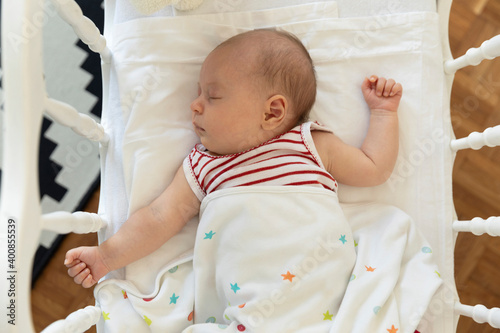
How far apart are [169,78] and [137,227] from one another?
0.32 m

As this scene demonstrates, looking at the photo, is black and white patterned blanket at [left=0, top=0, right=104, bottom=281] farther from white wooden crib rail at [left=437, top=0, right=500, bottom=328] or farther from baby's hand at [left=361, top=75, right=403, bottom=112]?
white wooden crib rail at [left=437, top=0, right=500, bottom=328]

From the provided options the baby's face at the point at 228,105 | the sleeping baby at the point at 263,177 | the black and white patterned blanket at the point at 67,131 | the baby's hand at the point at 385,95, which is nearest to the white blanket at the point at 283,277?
the sleeping baby at the point at 263,177

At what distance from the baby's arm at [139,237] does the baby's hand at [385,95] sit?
0.42 metres

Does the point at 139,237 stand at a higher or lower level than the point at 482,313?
higher

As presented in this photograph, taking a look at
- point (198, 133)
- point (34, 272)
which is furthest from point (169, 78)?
point (34, 272)

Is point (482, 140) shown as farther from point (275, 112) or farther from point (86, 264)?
point (86, 264)

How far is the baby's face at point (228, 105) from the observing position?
0.87m

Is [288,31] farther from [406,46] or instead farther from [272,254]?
[272,254]

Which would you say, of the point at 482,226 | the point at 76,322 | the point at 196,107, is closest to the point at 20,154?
the point at 76,322

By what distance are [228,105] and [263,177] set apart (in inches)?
5.9

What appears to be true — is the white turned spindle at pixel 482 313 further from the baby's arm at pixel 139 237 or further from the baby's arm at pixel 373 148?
the baby's arm at pixel 139 237

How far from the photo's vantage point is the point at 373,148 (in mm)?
937

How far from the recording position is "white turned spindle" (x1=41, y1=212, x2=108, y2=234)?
59 centimetres

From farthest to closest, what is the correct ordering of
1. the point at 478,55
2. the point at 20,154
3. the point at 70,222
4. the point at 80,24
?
the point at 478,55, the point at 80,24, the point at 70,222, the point at 20,154
